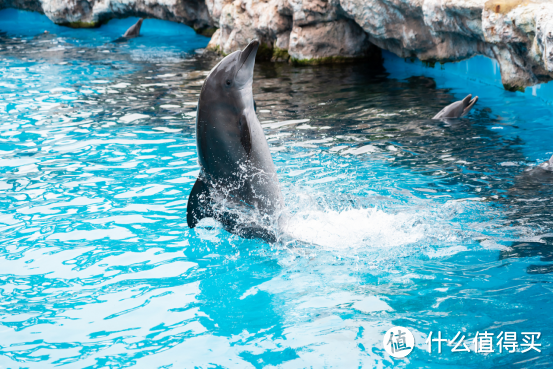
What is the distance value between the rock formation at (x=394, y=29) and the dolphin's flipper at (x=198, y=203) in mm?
4260

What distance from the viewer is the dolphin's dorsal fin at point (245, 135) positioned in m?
3.98

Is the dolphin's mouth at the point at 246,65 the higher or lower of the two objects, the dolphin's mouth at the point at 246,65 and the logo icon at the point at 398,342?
the higher

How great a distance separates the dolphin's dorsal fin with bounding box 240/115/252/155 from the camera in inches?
157

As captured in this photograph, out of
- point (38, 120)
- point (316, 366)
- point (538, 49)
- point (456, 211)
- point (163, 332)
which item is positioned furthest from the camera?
point (38, 120)

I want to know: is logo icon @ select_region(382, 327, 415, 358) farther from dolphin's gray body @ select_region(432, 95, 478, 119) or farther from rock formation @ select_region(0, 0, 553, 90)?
dolphin's gray body @ select_region(432, 95, 478, 119)

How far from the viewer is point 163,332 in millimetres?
3201

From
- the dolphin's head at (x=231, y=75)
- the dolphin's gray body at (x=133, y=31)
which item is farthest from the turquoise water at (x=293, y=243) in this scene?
the dolphin's gray body at (x=133, y=31)

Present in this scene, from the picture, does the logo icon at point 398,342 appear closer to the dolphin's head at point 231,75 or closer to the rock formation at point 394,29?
the dolphin's head at point 231,75

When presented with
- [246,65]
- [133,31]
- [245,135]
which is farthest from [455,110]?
[133,31]

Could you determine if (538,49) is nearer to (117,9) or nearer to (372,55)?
(372,55)

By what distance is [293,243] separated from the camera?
404cm

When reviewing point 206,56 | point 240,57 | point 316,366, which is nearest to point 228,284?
point 316,366

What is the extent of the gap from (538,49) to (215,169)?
4.73 m

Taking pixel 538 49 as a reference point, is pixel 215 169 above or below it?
below
